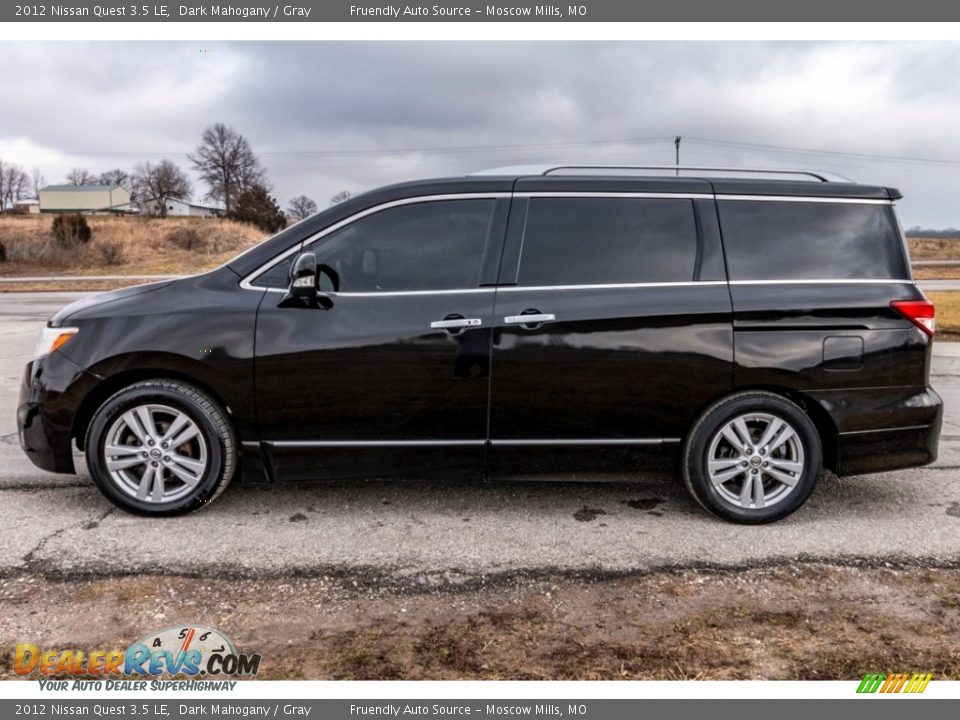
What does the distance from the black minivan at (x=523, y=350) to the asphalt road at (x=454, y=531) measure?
26 centimetres

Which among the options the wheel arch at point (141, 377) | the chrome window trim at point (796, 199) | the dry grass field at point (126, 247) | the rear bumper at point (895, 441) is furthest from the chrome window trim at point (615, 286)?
the dry grass field at point (126, 247)

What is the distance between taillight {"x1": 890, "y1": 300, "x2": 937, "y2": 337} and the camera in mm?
4141

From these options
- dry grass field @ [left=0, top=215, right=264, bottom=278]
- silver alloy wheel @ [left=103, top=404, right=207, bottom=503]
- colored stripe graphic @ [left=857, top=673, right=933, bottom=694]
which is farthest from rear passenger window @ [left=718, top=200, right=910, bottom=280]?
dry grass field @ [left=0, top=215, right=264, bottom=278]

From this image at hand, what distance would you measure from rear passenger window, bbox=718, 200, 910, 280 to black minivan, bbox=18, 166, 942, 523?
0.04 feet

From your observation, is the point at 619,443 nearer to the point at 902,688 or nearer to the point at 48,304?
the point at 902,688

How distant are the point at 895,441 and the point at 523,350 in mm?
2118

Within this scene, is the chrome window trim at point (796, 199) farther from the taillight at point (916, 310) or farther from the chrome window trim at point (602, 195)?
the taillight at point (916, 310)

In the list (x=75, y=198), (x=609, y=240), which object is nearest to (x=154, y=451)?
(x=609, y=240)

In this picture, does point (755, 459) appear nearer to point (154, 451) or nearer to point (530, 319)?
point (530, 319)

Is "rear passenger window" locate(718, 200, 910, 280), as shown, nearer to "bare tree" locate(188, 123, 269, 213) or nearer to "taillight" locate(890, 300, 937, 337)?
"taillight" locate(890, 300, 937, 337)

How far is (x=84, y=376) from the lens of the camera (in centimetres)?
409

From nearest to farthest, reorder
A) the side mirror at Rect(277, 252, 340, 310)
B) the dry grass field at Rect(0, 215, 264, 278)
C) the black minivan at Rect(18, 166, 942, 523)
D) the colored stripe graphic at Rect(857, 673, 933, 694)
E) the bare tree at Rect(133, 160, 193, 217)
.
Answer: the colored stripe graphic at Rect(857, 673, 933, 694), the side mirror at Rect(277, 252, 340, 310), the black minivan at Rect(18, 166, 942, 523), the dry grass field at Rect(0, 215, 264, 278), the bare tree at Rect(133, 160, 193, 217)

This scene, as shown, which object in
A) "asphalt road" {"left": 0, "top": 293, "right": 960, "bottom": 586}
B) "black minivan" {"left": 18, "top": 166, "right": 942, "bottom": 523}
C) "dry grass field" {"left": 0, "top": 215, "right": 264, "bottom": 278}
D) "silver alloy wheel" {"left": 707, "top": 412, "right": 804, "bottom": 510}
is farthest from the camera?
"dry grass field" {"left": 0, "top": 215, "right": 264, "bottom": 278}

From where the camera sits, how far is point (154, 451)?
4.11 meters
